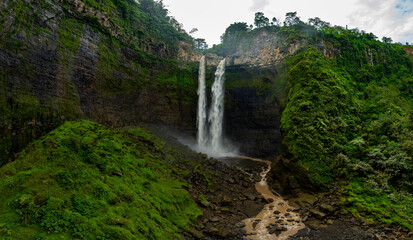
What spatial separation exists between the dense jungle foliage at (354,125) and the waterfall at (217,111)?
11364mm

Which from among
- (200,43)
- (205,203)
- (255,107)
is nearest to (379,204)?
(205,203)

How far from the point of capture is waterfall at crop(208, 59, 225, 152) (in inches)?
1320

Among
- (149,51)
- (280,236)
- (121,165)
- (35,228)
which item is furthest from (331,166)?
(149,51)

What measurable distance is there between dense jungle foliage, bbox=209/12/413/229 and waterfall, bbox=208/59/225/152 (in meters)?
11.4

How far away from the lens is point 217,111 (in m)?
34.5

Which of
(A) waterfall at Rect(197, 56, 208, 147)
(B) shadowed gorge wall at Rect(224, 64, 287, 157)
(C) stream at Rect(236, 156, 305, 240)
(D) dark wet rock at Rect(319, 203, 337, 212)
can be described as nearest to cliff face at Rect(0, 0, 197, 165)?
(A) waterfall at Rect(197, 56, 208, 147)

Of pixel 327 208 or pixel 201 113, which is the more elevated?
pixel 201 113

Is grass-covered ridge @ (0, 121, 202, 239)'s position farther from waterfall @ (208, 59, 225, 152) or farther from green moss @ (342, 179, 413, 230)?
waterfall @ (208, 59, 225, 152)

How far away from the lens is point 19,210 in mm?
6926

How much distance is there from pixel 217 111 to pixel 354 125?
19765 millimetres

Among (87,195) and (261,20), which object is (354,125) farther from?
(261,20)

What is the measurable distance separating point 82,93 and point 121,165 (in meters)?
11.2

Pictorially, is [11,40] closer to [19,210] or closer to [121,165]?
[121,165]

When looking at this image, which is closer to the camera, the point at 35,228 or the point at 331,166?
the point at 35,228
